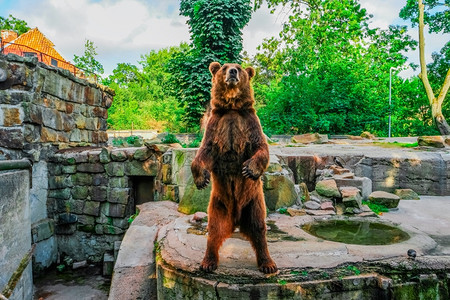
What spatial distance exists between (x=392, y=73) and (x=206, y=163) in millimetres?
17795

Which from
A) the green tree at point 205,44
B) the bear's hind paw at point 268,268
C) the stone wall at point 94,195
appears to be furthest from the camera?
the green tree at point 205,44

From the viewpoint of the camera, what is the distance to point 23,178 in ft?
13.0

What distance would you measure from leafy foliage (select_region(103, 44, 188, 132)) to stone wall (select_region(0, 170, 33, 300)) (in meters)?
9.95

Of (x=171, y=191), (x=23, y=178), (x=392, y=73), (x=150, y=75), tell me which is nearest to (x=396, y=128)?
(x=392, y=73)

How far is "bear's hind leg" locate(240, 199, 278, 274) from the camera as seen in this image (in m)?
2.33

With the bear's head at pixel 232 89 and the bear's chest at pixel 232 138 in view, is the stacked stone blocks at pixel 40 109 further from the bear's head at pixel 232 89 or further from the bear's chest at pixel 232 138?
the bear's chest at pixel 232 138

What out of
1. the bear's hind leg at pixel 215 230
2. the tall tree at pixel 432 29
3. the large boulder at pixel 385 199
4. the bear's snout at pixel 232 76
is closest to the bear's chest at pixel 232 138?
the bear's snout at pixel 232 76

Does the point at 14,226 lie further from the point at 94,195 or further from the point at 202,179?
the point at 202,179

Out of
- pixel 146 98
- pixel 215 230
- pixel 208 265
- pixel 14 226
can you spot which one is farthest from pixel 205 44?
pixel 146 98

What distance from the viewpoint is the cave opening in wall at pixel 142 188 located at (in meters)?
6.12

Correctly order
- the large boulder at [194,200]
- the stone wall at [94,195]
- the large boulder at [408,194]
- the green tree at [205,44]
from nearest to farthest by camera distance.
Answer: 1. the large boulder at [194,200]
2. the large boulder at [408,194]
3. the stone wall at [94,195]
4. the green tree at [205,44]

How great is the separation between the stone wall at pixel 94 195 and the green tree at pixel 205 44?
6.59 meters

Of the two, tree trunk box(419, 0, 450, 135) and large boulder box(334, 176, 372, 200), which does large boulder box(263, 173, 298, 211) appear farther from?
tree trunk box(419, 0, 450, 135)

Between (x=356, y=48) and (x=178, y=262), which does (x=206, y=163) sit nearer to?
(x=178, y=262)
